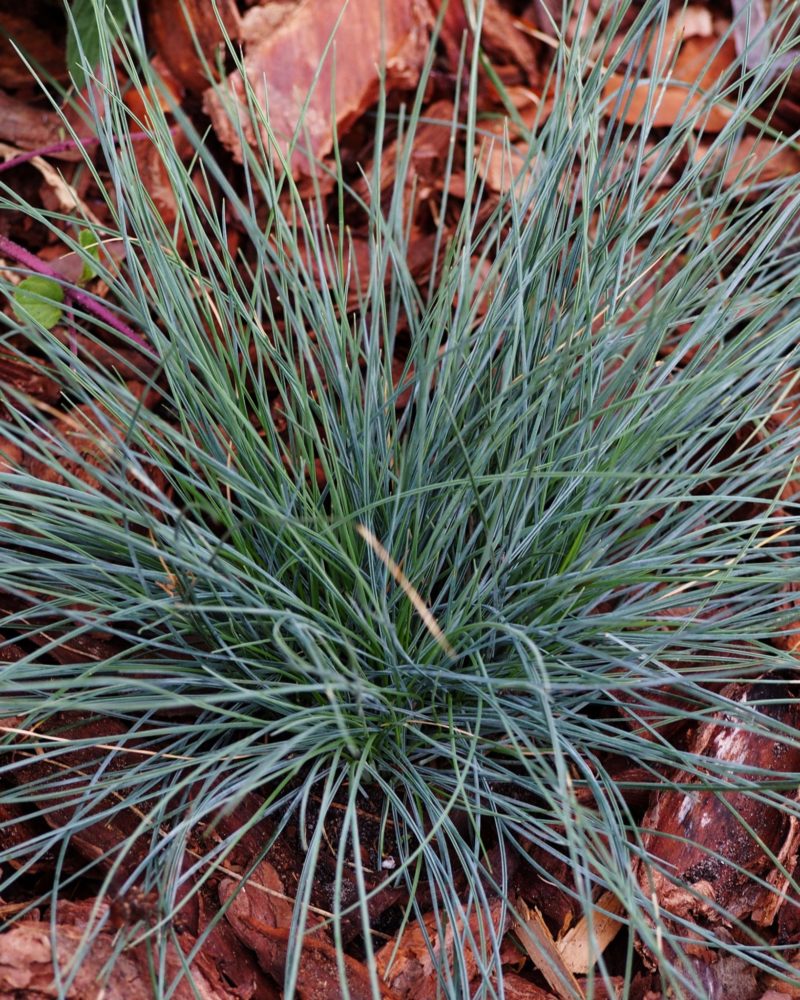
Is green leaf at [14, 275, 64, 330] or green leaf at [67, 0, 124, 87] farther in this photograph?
green leaf at [67, 0, 124, 87]

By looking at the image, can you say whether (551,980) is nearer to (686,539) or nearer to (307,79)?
(686,539)

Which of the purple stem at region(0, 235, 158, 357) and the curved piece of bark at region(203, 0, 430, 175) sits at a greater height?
the curved piece of bark at region(203, 0, 430, 175)

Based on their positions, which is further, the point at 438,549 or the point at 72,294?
the point at 72,294

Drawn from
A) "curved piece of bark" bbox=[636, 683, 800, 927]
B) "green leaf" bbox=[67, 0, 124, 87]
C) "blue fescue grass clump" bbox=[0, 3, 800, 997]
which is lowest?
"curved piece of bark" bbox=[636, 683, 800, 927]

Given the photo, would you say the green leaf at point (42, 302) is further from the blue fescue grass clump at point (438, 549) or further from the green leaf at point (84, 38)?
the green leaf at point (84, 38)

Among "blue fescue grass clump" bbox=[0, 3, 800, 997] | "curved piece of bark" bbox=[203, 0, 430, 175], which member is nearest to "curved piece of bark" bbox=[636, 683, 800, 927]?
"blue fescue grass clump" bbox=[0, 3, 800, 997]

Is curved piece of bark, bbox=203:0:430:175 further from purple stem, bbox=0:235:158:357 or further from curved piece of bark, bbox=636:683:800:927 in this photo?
curved piece of bark, bbox=636:683:800:927

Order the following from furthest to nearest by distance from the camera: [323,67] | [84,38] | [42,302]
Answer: [323,67] < [84,38] < [42,302]

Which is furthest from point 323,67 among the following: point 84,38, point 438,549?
point 438,549

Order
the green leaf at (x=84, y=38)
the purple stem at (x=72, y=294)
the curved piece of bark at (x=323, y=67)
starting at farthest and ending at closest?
the curved piece of bark at (x=323, y=67) < the green leaf at (x=84, y=38) < the purple stem at (x=72, y=294)

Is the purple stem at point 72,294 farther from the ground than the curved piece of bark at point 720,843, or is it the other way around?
the purple stem at point 72,294

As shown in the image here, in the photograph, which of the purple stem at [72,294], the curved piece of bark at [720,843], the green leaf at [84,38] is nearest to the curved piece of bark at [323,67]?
the green leaf at [84,38]

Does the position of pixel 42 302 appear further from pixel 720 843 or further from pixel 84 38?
pixel 720 843

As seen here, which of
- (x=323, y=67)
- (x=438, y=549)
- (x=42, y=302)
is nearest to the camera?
(x=438, y=549)
